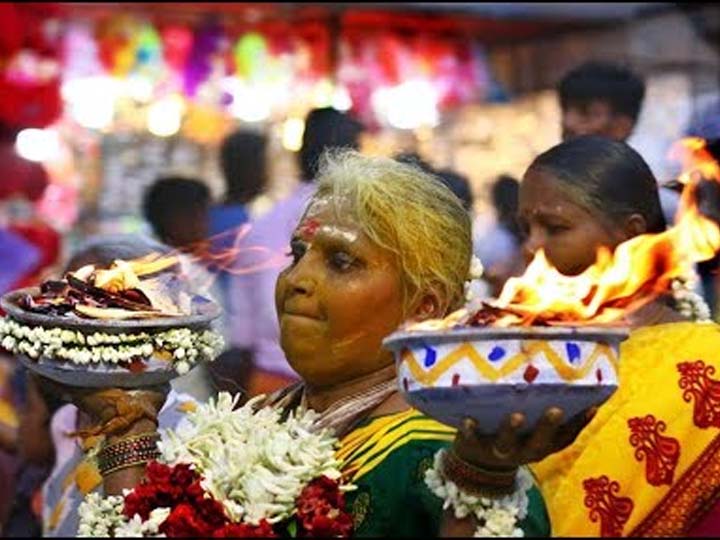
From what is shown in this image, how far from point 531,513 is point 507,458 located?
9.2 inches

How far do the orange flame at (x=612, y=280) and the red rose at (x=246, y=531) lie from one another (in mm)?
563

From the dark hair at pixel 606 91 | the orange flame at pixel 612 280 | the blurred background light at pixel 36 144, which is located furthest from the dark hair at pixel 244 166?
the orange flame at pixel 612 280

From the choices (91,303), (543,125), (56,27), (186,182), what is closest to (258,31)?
(56,27)

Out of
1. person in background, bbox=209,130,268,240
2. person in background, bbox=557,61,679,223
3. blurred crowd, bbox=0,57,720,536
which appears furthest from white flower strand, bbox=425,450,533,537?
person in background, bbox=209,130,268,240

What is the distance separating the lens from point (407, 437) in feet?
12.2

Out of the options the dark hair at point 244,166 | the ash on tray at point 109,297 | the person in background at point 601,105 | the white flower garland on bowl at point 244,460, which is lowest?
the dark hair at point 244,166

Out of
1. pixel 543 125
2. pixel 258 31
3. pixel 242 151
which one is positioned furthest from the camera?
pixel 258 31

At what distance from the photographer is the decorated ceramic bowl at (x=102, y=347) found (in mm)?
3967

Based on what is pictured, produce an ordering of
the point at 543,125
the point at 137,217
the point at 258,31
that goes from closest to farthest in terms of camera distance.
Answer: the point at 543,125 < the point at 137,217 < the point at 258,31

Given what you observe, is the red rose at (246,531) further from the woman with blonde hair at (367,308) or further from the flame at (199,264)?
the flame at (199,264)

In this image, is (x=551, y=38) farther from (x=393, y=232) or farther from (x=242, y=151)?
(x=393, y=232)

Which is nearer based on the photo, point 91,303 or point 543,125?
point 91,303

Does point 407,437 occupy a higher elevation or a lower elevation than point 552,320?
lower

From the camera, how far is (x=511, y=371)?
3.16 m
